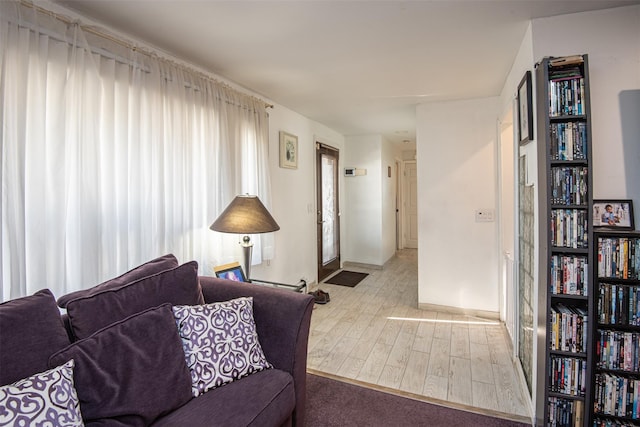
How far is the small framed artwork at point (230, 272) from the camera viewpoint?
7.78 ft

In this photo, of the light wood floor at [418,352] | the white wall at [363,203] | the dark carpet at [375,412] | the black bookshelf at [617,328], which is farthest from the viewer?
the white wall at [363,203]

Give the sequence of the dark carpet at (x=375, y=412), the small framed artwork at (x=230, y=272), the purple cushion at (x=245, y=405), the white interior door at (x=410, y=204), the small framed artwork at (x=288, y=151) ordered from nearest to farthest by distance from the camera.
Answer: the purple cushion at (x=245, y=405) < the dark carpet at (x=375, y=412) < the small framed artwork at (x=230, y=272) < the small framed artwork at (x=288, y=151) < the white interior door at (x=410, y=204)

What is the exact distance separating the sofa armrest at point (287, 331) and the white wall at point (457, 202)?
2.40m

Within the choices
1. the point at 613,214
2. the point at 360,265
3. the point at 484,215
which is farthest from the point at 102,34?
the point at 360,265

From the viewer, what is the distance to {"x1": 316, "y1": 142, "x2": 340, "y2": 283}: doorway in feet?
15.8

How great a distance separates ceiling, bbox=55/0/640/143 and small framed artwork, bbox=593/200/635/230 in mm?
1062

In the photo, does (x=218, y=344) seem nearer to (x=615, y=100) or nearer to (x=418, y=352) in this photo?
(x=418, y=352)

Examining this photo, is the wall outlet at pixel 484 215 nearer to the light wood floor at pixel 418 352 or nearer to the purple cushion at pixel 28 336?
the light wood floor at pixel 418 352

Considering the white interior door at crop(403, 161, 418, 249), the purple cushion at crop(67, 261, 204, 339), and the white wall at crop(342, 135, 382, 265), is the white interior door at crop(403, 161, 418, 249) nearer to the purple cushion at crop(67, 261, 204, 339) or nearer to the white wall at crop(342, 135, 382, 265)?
the white wall at crop(342, 135, 382, 265)

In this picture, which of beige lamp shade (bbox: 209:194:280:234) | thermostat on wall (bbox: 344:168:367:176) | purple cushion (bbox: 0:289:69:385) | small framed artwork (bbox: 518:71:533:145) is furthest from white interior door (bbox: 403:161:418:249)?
purple cushion (bbox: 0:289:69:385)

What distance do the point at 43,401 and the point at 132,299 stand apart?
53 centimetres

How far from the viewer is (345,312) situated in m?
3.69

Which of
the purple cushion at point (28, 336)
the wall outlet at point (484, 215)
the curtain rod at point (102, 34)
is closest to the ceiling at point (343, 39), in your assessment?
the curtain rod at point (102, 34)

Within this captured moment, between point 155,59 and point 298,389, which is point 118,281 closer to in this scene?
point 298,389
